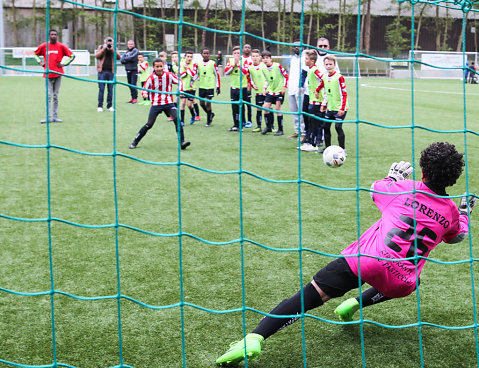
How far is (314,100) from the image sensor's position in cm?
863

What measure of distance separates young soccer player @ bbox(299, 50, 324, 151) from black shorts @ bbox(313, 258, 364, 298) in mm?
5723

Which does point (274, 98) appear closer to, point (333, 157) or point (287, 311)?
point (333, 157)

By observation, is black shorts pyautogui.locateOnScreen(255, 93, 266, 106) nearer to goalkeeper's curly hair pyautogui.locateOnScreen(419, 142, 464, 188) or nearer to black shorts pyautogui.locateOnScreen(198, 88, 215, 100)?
black shorts pyautogui.locateOnScreen(198, 88, 215, 100)

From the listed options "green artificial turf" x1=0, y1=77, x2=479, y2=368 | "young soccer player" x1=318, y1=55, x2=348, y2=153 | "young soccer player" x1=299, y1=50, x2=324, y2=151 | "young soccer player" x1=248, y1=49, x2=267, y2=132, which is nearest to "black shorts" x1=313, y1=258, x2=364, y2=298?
"green artificial turf" x1=0, y1=77, x2=479, y2=368

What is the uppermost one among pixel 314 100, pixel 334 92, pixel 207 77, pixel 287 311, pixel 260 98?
pixel 207 77

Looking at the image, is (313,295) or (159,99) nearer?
(313,295)

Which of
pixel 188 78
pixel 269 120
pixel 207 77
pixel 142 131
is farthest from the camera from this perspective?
pixel 188 78

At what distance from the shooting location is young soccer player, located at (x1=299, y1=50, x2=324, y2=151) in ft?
27.4

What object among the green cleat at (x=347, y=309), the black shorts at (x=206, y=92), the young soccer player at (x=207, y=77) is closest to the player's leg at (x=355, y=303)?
the green cleat at (x=347, y=309)

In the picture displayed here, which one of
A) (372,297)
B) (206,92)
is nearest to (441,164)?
(372,297)

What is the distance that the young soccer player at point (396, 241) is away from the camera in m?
2.85

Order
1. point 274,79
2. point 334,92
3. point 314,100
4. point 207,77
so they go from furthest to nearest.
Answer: point 207,77, point 274,79, point 314,100, point 334,92

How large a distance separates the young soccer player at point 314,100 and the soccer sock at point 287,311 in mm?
5757

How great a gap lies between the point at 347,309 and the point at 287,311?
56 cm
